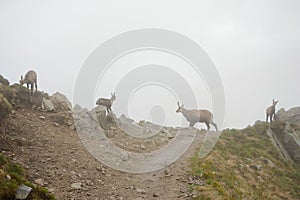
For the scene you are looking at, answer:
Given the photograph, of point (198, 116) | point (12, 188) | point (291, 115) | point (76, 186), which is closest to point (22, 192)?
point (12, 188)

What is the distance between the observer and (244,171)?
17.5 metres

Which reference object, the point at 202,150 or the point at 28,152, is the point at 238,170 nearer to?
the point at 202,150

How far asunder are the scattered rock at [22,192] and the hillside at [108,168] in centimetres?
19

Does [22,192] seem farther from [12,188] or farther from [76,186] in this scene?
[76,186]

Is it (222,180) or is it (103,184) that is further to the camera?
(222,180)

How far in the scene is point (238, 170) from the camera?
16969mm

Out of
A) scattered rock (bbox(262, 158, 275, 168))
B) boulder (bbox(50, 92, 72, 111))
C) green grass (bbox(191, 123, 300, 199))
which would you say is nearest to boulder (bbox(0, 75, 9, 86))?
boulder (bbox(50, 92, 72, 111))

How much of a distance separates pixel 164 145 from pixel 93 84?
21.8 feet

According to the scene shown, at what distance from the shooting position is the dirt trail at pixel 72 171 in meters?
10.2

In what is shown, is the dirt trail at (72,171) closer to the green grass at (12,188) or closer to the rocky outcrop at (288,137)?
the green grass at (12,188)

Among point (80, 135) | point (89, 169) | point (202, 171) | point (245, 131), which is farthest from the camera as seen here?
point (245, 131)

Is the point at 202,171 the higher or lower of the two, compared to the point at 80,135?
lower

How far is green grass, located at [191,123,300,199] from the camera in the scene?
12.5 m

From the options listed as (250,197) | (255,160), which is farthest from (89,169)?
(255,160)
